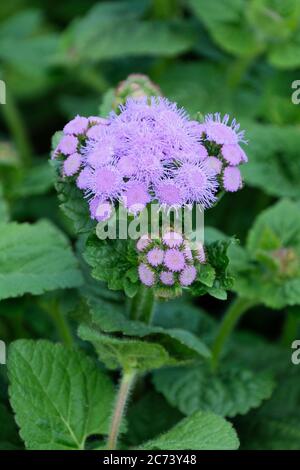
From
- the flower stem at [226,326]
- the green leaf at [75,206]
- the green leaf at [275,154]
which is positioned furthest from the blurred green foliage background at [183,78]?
the green leaf at [75,206]

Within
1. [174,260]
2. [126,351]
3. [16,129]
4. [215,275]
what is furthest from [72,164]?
[16,129]

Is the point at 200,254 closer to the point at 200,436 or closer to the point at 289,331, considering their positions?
the point at 200,436

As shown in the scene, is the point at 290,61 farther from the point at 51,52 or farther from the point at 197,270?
the point at 197,270

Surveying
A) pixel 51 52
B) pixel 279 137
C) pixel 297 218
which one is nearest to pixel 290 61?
pixel 279 137

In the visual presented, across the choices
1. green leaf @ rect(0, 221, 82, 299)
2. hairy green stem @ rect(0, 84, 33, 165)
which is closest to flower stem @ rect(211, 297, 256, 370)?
green leaf @ rect(0, 221, 82, 299)

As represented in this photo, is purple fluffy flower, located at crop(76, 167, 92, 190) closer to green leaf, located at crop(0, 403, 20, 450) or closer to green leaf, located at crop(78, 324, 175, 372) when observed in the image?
green leaf, located at crop(78, 324, 175, 372)

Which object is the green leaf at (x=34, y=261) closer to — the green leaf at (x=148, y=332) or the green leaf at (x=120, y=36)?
the green leaf at (x=148, y=332)
